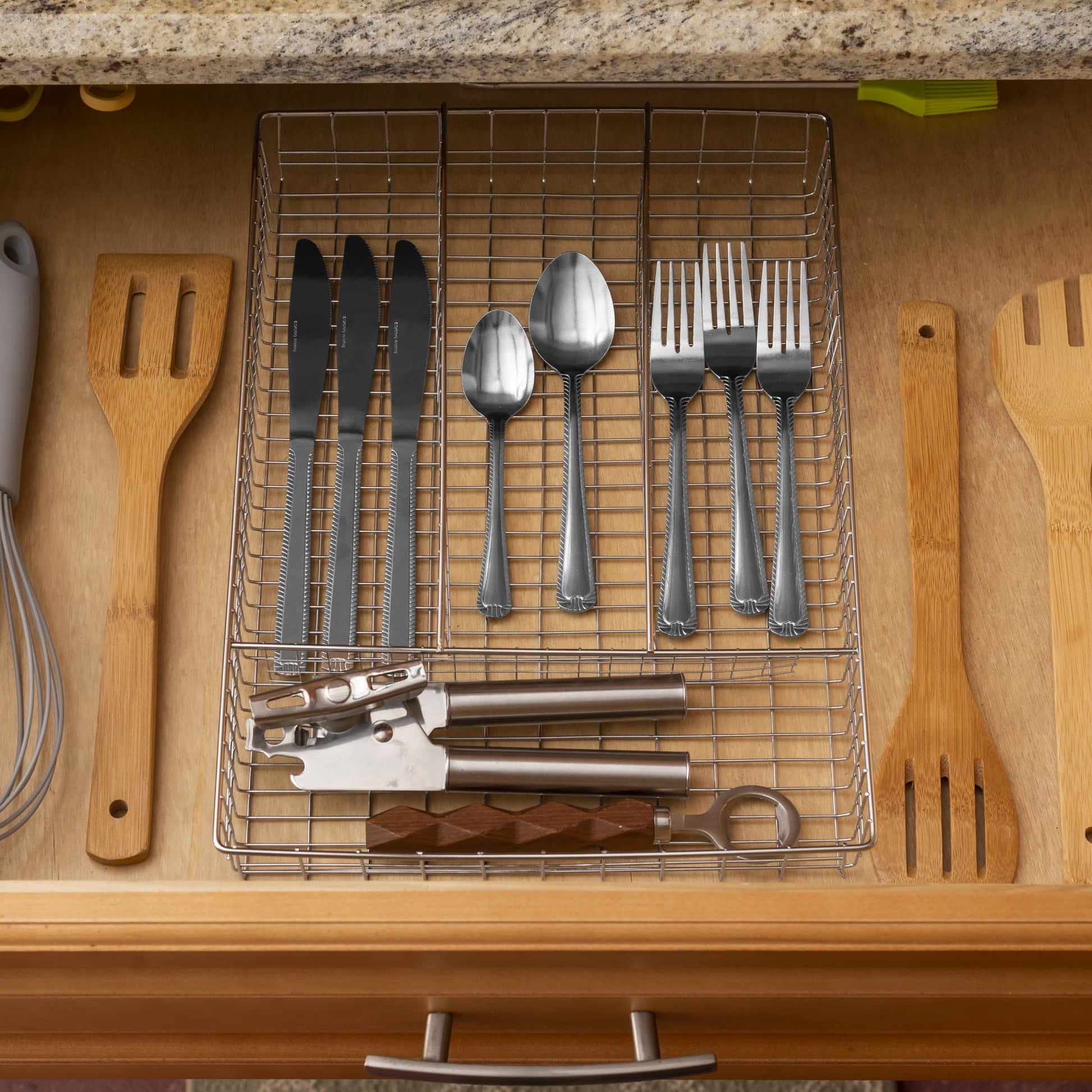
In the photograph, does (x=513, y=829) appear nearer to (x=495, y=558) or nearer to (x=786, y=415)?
(x=495, y=558)

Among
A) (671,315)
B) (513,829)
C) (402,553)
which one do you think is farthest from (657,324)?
(513,829)

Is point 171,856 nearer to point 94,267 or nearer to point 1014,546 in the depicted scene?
point 94,267

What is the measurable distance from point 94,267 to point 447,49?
31cm

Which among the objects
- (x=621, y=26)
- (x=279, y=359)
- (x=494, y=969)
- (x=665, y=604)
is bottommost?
(x=494, y=969)

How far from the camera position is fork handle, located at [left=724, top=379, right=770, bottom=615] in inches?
25.3

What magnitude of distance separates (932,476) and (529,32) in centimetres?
34

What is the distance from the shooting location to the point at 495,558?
2.12 feet

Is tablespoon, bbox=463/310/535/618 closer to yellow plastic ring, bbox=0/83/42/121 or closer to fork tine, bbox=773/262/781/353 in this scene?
fork tine, bbox=773/262/781/353

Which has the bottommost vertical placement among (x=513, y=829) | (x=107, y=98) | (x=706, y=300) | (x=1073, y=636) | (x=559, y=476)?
(x=513, y=829)

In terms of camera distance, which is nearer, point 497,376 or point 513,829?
point 513,829

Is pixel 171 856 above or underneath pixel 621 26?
underneath

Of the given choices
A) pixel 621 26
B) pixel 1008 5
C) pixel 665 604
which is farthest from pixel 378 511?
pixel 1008 5

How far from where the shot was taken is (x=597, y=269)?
2.31 feet

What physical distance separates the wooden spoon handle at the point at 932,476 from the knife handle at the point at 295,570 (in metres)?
0.35
